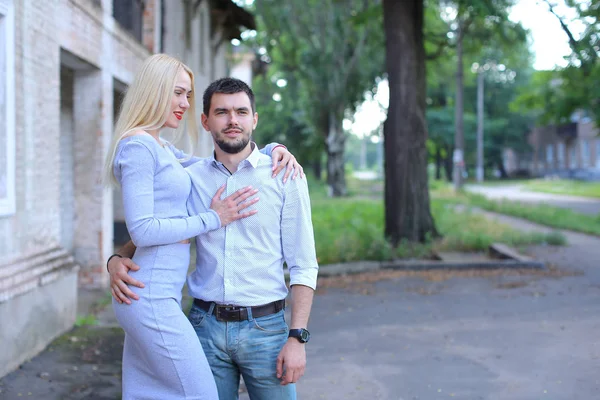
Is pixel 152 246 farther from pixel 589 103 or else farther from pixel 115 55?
pixel 589 103

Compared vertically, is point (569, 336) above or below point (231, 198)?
below

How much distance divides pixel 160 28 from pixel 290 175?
1305 centimetres

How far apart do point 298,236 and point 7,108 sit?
4.39 meters

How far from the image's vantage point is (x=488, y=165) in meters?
70.0

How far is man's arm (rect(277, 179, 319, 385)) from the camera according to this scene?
2.76 meters

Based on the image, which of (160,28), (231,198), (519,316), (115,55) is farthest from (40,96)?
(160,28)

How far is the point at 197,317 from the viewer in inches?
114

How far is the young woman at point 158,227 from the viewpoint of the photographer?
2662mm

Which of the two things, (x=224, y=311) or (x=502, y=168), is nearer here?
(x=224, y=311)

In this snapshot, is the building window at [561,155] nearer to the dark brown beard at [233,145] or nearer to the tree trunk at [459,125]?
the tree trunk at [459,125]

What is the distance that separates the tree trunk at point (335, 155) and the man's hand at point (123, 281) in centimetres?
3126

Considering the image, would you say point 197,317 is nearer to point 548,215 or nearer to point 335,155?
point 548,215

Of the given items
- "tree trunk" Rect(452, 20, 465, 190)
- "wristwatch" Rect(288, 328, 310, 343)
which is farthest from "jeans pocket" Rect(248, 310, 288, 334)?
"tree trunk" Rect(452, 20, 465, 190)

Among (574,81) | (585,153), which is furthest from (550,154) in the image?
(574,81)
